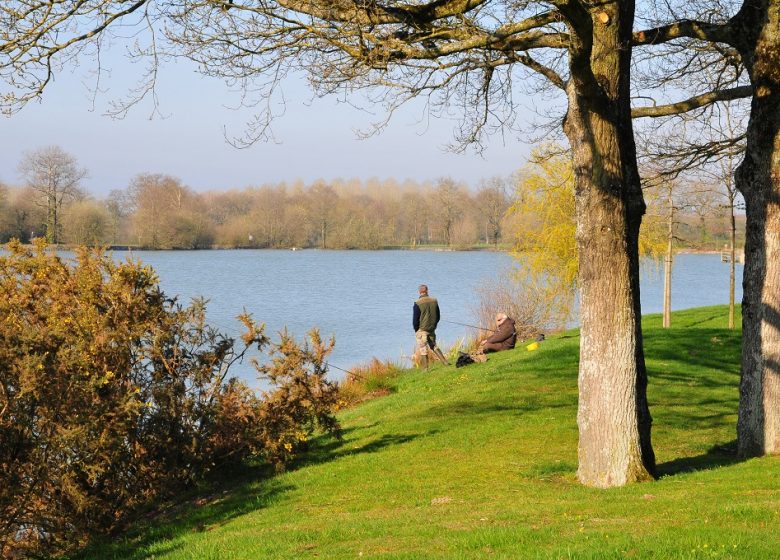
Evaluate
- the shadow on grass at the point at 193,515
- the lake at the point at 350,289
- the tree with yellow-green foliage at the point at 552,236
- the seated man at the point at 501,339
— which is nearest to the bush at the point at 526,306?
the tree with yellow-green foliage at the point at 552,236

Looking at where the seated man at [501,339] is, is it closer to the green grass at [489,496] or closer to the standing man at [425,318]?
the standing man at [425,318]

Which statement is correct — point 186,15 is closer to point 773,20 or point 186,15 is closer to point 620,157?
point 620,157

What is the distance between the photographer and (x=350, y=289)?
51469 millimetres

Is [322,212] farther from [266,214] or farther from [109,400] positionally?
[109,400]

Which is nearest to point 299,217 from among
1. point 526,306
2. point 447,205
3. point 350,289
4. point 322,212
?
point 322,212

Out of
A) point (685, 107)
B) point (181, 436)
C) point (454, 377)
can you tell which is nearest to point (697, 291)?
point (454, 377)

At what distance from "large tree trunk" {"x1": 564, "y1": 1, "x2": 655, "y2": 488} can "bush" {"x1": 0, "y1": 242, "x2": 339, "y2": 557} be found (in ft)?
12.9

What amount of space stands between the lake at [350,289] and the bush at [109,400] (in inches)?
170

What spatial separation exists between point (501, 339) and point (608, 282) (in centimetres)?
1400

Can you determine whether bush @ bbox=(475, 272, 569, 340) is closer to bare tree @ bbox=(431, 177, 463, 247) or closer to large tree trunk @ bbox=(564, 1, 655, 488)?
large tree trunk @ bbox=(564, 1, 655, 488)

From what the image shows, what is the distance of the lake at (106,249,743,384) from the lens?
1266 inches

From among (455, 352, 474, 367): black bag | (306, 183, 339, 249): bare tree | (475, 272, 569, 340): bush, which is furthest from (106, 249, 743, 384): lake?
(306, 183, 339, 249): bare tree

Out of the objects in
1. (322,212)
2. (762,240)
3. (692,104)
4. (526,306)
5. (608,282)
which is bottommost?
(526,306)

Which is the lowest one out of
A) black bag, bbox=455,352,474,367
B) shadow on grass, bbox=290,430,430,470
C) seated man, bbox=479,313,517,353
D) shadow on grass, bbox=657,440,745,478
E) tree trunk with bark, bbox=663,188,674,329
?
shadow on grass, bbox=290,430,430,470
